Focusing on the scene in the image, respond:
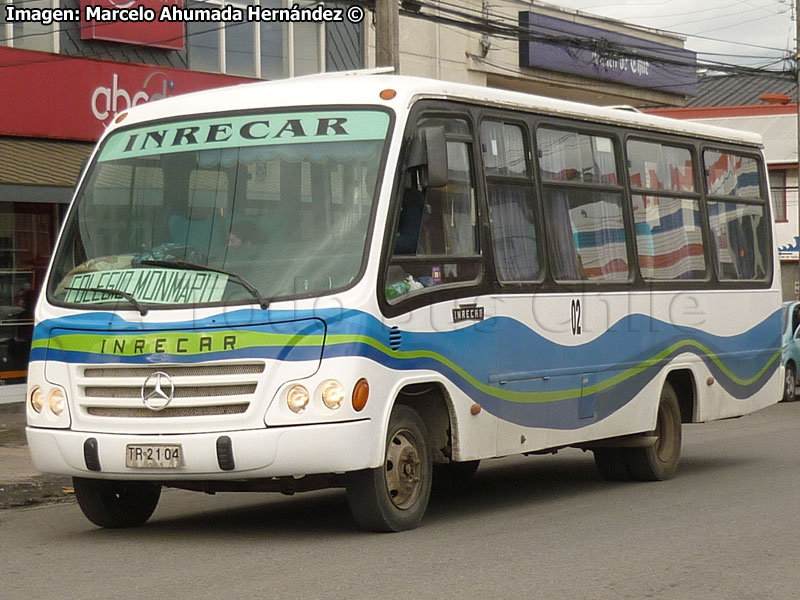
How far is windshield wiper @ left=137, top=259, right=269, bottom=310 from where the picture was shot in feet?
27.9

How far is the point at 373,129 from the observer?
29.7ft

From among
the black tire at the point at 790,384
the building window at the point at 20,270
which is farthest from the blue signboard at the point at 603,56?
the building window at the point at 20,270

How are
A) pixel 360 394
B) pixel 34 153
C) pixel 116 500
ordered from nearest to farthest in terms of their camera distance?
pixel 360 394, pixel 116 500, pixel 34 153

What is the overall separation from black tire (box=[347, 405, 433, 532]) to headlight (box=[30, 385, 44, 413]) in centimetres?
193

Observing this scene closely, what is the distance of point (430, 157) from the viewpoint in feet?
29.4

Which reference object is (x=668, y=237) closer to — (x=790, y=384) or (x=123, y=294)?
(x=123, y=294)

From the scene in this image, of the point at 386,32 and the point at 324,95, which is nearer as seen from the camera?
the point at 324,95

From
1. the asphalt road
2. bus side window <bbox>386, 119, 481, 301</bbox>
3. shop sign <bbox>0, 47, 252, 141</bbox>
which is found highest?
shop sign <bbox>0, 47, 252, 141</bbox>

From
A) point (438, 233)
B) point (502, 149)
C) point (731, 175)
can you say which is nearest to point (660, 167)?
point (731, 175)

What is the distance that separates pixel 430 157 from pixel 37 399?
278 centimetres

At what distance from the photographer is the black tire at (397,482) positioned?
865 cm

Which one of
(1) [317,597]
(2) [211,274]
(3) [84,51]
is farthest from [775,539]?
(3) [84,51]

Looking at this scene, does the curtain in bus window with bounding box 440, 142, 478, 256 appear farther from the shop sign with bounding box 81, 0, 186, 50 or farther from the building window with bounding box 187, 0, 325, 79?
the building window with bounding box 187, 0, 325, 79

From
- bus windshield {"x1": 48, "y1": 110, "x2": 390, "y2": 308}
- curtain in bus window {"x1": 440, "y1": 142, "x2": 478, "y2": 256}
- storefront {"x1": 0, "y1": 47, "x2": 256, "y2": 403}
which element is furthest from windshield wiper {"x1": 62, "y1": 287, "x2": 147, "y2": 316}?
storefront {"x1": 0, "y1": 47, "x2": 256, "y2": 403}
